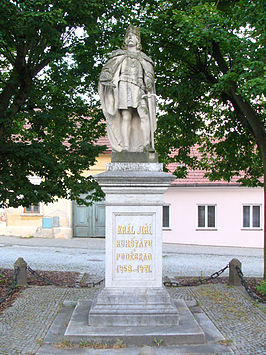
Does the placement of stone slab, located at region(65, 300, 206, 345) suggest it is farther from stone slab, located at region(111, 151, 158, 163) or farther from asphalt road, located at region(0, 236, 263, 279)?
asphalt road, located at region(0, 236, 263, 279)

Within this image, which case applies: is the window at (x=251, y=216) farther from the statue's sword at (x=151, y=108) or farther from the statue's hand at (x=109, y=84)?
the statue's hand at (x=109, y=84)

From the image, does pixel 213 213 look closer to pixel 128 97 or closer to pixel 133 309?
pixel 128 97

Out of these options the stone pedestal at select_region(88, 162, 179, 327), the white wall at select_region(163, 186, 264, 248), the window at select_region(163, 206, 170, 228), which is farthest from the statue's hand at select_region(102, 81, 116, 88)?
the window at select_region(163, 206, 170, 228)

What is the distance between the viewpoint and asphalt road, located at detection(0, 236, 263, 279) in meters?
13.6

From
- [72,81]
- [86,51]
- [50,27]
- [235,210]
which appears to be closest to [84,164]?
[72,81]

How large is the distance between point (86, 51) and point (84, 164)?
2.83 m

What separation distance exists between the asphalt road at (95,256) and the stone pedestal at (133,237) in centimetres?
603

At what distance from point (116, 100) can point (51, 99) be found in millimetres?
5177

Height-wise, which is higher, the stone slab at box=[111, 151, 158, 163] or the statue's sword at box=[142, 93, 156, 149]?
the statue's sword at box=[142, 93, 156, 149]

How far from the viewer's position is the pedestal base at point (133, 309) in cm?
586

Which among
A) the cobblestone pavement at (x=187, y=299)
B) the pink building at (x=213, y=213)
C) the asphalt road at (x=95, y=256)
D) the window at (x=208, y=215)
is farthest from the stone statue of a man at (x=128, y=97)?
the window at (x=208, y=215)

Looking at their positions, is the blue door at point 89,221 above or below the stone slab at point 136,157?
below

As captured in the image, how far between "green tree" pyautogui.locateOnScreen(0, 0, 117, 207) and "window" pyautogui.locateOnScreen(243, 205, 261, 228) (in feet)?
38.9

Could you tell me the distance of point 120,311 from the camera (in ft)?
19.4
